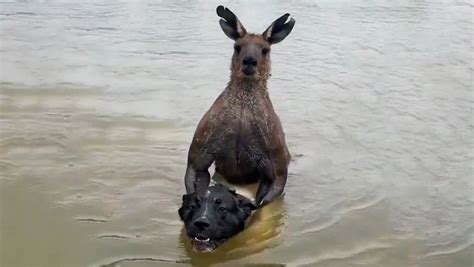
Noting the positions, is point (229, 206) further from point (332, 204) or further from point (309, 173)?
point (309, 173)

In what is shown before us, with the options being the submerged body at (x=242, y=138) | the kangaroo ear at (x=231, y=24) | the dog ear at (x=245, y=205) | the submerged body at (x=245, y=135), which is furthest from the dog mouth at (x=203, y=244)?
the kangaroo ear at (x=231, y=24)

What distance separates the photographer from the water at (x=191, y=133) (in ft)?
18.7

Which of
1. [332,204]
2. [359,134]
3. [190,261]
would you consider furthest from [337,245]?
[359,134]

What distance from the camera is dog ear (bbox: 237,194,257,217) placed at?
585 cm

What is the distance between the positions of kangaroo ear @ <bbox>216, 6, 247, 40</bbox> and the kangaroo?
40 millimetres

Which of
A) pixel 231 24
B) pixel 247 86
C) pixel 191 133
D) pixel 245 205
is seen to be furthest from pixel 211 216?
pixel 191 133

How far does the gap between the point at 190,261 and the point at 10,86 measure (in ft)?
13.5

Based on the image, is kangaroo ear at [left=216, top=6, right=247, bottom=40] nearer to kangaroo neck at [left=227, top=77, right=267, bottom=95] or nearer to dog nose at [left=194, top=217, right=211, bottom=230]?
kangaroo neck at [left=227, top=77, right=267, bottom=95]

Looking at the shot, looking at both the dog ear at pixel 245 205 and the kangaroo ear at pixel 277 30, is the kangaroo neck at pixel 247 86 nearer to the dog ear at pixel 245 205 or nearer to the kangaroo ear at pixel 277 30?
the kangaroo ear at pixel 277 30

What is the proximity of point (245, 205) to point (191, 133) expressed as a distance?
6.69 feet

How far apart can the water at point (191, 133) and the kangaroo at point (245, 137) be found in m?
0.27

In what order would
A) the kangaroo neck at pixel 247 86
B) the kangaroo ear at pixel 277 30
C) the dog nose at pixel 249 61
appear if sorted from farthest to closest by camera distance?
the kangaroo ear at pixel 277 30
the kangaroo neck at pixel 247 86
the dog nose at pixel 249 61

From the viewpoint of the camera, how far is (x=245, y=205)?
589 centimetres

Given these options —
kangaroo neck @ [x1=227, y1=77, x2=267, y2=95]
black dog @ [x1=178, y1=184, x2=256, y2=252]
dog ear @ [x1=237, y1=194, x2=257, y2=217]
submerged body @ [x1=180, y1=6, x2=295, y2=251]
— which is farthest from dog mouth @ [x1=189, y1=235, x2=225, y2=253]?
kangaroo neck @ [x1=227, y1=77, x2=267, y2=95]
